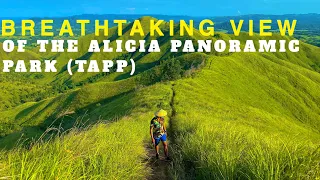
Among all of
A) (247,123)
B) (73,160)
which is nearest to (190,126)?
(73,160)

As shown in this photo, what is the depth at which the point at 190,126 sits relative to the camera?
1437cm

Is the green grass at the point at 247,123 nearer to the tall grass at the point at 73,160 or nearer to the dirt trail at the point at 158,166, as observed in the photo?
the dirt trail at the point at 158,166

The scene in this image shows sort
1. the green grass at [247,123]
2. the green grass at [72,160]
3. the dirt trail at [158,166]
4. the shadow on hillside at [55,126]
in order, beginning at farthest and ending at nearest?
the dirt trail at [158,166]
the shadow on hillside at [55,126]
the green grass at [247,123]
the green grass at [72,160]

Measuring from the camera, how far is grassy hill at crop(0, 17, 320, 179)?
19.3 ft

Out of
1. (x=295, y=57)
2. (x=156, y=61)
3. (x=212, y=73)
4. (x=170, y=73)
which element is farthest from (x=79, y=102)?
(x=295, y=57)

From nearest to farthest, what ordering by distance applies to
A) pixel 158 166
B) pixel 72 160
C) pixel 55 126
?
pixel 72 160, pixel 158 166, pixel 55 126

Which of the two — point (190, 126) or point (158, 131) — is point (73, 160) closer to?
point (158, 131)

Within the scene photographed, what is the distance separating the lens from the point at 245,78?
77875mm

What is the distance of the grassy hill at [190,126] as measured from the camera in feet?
19.3

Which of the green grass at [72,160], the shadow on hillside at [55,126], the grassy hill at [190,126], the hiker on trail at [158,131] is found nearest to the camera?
the green grass at [72,160]

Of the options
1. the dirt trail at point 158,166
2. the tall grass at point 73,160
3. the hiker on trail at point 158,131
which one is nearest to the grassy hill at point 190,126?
the tall grass at point 73,160

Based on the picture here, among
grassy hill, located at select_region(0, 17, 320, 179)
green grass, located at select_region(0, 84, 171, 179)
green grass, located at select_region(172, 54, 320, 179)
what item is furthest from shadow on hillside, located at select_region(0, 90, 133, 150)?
green grass, located at select_region(172, 54, 320, 179)

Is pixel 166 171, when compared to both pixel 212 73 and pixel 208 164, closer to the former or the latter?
pixel 208 164

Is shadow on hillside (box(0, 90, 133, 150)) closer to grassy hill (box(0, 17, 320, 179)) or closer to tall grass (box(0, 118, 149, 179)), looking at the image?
grassy hill (box(0, 17, 320, 179))
